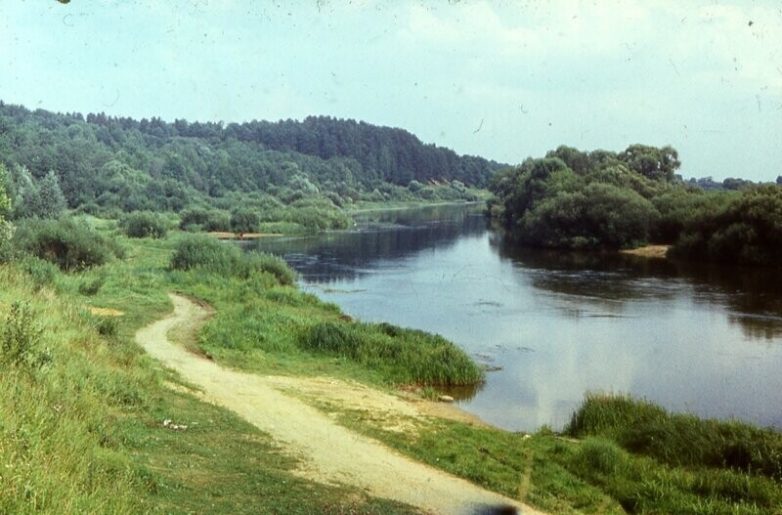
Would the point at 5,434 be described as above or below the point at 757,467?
above

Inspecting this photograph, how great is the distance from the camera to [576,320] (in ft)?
107

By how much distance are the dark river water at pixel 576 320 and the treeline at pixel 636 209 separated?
13.2 ft

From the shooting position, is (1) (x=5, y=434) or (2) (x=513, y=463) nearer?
(1) (x=5, y=434)

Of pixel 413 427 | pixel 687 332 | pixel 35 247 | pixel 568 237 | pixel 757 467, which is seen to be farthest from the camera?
pixel 568 237

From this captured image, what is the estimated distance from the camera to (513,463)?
13.9 metres

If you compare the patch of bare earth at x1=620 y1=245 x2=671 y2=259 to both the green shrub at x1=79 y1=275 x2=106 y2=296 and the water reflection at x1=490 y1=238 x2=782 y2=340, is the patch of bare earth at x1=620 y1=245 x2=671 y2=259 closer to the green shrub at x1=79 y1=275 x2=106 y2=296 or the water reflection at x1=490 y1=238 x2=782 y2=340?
the water reflection at x1=490 y1=238 x2=782 y2=340

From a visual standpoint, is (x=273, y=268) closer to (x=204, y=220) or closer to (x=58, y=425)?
(x=58, y=425)

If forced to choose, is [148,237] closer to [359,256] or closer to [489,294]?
[359,256]

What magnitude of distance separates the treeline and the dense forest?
26.3m

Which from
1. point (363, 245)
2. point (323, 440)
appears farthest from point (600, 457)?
point (363, 245)

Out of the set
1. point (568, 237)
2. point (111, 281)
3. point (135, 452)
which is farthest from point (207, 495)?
point (568, 237)

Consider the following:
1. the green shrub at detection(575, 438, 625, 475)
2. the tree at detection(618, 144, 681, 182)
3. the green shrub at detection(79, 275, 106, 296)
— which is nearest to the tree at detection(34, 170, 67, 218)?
the green shrub at detection(79, 275, 106, 296)

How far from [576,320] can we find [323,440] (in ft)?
68.6

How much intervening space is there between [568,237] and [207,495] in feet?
207
